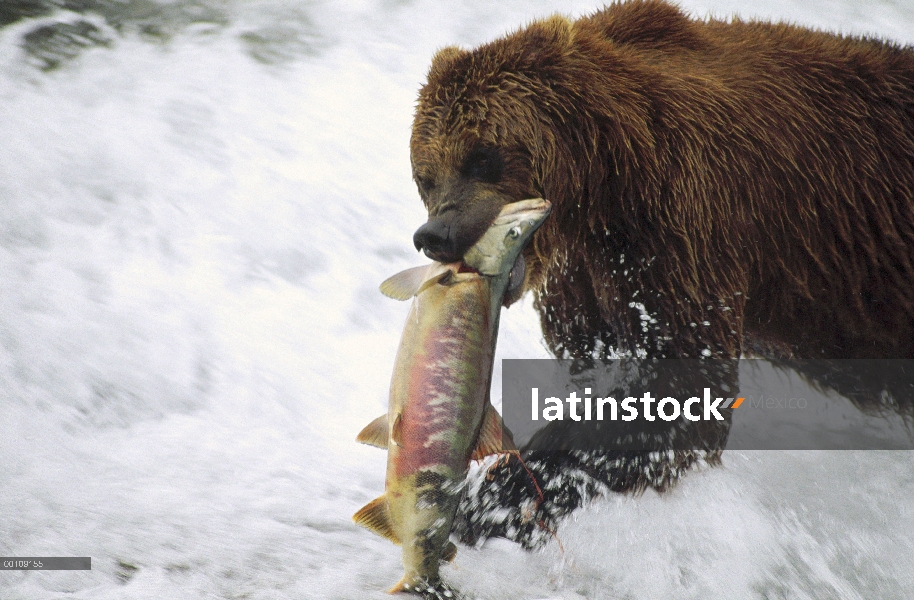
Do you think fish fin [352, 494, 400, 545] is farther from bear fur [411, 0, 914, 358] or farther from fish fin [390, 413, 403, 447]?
bear fur [411, 0, 914, 358]

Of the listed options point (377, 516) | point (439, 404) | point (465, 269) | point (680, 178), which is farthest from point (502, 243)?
point (680, 178)

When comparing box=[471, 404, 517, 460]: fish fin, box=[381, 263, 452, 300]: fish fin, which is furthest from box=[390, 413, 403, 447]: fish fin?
box=[381, 263, 452, 300]: fish fin

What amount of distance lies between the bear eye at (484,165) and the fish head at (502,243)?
0.49m

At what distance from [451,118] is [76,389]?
2273 millimetres

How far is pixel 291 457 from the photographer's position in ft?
13.7

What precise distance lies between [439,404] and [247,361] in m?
2.59

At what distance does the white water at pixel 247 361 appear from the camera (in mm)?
3369

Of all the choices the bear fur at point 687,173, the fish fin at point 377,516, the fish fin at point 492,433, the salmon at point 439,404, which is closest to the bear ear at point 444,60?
the bear fur at point 687,173

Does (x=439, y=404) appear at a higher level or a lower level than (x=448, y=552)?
higher

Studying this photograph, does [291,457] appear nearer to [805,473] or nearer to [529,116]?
[529,116]

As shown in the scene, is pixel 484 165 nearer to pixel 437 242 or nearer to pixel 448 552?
pixel 437 242

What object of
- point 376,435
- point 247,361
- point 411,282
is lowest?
point 247,361

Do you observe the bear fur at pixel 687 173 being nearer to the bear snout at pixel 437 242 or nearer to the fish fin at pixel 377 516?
the bear snout at pixel 437 242

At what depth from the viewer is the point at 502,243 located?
251 centimetres
